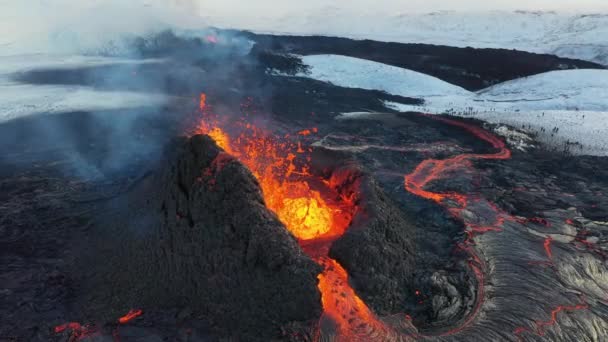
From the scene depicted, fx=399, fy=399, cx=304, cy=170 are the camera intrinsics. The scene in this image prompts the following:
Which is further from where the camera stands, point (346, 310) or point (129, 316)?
point (129, 316)

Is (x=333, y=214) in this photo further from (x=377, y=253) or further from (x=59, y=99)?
(x=59, y=99)

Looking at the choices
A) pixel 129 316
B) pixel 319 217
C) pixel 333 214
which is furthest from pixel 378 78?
pixel 129 316

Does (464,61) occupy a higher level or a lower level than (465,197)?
higher

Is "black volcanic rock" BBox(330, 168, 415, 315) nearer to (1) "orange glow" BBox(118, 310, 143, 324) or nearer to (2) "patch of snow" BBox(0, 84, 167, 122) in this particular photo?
(1) "orange glow" BBox(118, 310, 143, 324)

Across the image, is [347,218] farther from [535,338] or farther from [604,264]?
[604,264]

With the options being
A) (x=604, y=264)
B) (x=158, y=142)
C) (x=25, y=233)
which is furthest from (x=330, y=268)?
(x=158, y=142)

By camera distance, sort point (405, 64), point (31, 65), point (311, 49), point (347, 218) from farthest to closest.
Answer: point (311, 49)
point (405, 64)
point (31, 65)
point (347, 218)
